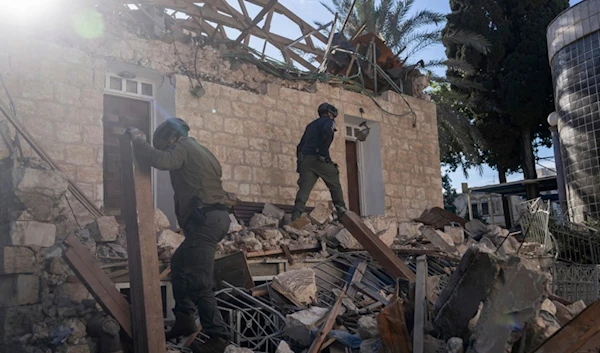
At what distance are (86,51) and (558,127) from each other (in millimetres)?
13700

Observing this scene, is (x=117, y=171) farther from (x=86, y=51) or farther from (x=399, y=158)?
(x=399, y=158)

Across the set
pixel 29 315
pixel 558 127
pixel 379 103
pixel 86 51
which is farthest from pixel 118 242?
pixel 558 127

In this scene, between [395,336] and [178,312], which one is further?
[178,312]

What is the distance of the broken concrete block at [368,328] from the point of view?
415 cm

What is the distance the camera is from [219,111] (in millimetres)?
8500

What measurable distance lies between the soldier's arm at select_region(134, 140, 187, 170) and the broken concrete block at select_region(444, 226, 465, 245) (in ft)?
16.3

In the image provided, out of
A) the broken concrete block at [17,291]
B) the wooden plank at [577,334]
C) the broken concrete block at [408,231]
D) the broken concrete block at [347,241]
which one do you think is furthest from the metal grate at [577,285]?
the broken concrete block at [17,291]

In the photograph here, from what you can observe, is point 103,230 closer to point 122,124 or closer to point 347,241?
point 122,124

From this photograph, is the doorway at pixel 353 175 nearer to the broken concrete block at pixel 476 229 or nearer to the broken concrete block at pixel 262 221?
the broken concrete block at pixel 476 229

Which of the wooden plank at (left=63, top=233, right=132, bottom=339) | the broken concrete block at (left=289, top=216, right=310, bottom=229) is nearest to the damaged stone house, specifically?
the wooden plank at (left=63, top=233, right=132, bottom=339)

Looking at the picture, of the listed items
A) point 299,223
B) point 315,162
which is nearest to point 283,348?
point 299,223

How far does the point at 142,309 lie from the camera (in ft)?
13.3

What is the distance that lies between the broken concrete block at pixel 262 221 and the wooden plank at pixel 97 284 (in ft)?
9.88

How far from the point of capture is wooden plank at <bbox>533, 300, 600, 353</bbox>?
331cm
